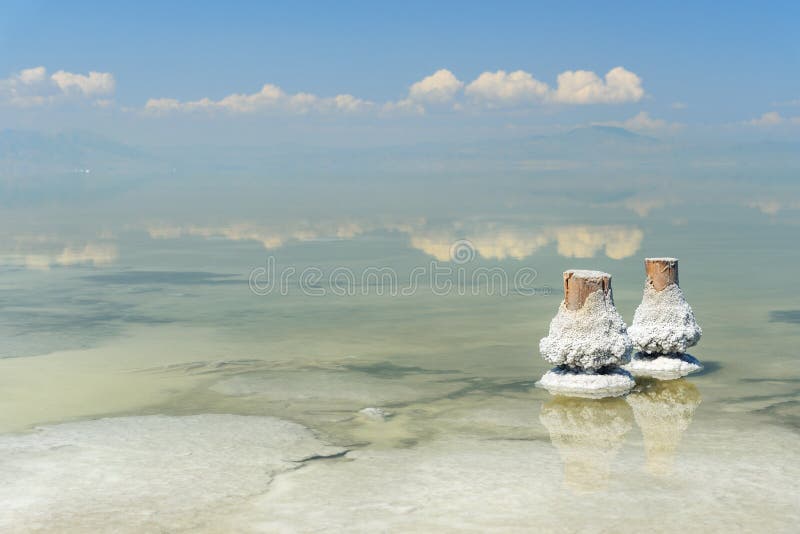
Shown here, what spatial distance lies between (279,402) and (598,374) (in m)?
4.85

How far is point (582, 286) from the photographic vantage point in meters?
13.8

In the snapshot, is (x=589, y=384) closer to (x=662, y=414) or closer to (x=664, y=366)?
(x=662, y=414)

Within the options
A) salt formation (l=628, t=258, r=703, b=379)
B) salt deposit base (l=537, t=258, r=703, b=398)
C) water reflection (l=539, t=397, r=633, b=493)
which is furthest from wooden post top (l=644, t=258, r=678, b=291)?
water reflection (l=539, t=397, r=633, b=493)

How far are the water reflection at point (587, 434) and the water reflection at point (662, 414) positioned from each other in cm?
25

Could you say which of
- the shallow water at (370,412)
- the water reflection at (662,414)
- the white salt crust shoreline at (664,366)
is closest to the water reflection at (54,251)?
the shallow water at (370,412)

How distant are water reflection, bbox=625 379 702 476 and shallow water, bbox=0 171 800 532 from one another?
46 mm

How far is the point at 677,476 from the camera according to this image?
10164 mm

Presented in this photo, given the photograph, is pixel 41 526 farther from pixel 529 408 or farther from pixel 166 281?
pixel 166 281

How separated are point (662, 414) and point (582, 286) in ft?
7.30

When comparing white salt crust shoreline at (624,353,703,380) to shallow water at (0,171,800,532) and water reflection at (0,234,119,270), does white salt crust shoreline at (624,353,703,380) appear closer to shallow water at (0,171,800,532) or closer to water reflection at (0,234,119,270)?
shallow water at (0,171,800,532)

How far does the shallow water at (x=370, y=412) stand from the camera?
9.34m

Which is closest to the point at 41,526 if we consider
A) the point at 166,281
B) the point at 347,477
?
the point at 347,477

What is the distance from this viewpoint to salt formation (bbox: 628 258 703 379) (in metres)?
15.1

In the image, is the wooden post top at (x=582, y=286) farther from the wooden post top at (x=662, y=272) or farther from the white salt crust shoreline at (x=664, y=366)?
the white salt crust shoreline at (x=664, y=366)
